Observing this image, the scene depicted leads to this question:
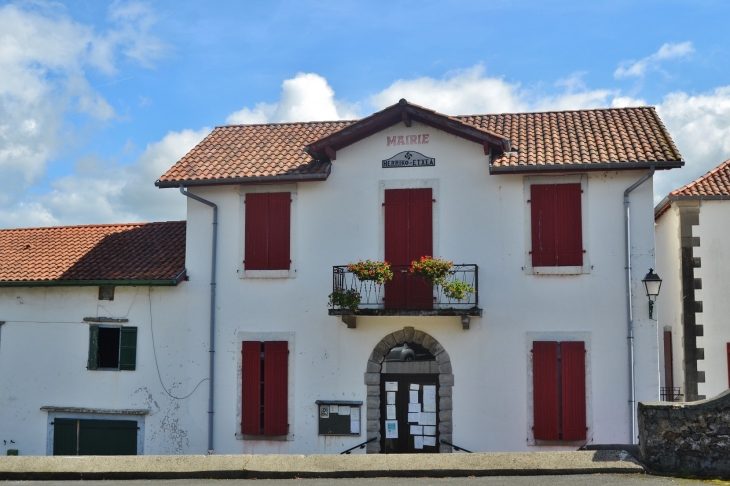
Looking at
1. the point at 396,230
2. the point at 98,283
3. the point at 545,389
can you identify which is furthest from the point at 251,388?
the point at 545,389

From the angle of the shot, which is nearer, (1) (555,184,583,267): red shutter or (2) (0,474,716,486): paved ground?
(2) (0,474,716,486): paved ground

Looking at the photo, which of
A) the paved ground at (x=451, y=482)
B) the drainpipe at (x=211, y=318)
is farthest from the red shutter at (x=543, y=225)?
the drainpipe at (x=211, y=318)

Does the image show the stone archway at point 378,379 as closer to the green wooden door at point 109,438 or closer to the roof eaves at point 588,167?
the roof eaves at point 588,167

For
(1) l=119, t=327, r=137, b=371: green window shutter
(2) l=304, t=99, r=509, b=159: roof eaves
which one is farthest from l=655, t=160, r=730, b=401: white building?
(1) l=119, t=327, r=137, b=371: green window shutter

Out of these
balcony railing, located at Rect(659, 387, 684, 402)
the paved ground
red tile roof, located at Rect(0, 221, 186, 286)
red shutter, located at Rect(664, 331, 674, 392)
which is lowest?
the paved ground

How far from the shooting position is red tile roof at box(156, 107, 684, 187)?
1391cm

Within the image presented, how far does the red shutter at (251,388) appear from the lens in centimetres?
1476

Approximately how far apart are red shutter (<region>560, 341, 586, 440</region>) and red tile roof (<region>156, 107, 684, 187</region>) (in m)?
3.18

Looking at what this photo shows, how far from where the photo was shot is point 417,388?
1449 cm

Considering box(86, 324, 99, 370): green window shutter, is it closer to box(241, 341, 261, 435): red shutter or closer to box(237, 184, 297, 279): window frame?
box(241, 341, 261, 435): red shutter

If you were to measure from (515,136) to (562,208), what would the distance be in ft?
6.45

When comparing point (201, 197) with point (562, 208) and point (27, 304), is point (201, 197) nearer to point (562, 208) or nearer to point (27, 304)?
point (27, 304)

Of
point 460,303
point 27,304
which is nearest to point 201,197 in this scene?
point 27,304

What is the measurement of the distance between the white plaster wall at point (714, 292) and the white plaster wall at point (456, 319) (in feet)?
11.5
